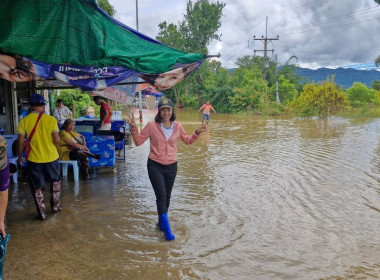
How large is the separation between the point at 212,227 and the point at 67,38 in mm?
3423

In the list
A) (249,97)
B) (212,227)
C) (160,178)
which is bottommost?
(212,227)

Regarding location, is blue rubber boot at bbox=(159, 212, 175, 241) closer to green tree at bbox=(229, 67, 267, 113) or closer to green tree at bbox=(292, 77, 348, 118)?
green tree at bbox=(292, 77, 348, 118)

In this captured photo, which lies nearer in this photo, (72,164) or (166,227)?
(166,227)

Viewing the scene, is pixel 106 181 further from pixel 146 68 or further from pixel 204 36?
pixel 204 36

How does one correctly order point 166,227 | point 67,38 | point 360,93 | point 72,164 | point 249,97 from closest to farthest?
point 166,227
point 67,38
point 72,164
point 249,97
point 360,93

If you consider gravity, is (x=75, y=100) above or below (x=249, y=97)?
below

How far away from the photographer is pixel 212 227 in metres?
4.94

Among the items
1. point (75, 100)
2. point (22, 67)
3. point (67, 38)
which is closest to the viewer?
point (22, 67)

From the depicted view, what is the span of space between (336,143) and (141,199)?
9.41m

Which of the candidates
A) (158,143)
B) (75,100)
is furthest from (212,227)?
(75,100)

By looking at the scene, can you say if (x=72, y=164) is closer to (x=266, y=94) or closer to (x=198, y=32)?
(x=266, y=94)

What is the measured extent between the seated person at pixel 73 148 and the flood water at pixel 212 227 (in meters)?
0.47

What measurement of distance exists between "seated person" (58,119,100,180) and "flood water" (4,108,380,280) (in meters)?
0.47

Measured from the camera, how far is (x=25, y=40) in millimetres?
4828
